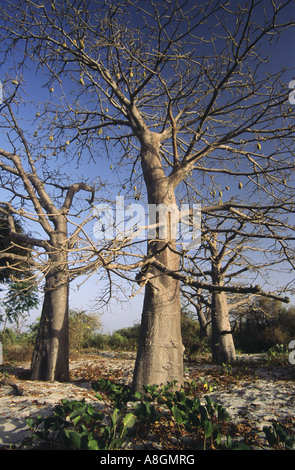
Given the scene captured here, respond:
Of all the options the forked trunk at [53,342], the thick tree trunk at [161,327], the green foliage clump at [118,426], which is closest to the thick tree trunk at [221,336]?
the thick tree trunk at [161,327]

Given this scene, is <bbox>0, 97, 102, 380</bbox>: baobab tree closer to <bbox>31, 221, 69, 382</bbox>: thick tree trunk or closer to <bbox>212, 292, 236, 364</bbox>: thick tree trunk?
<bbox>31, 221, 69, 382</bbox>: thick tree trunk

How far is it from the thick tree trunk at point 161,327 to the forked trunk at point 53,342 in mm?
2335

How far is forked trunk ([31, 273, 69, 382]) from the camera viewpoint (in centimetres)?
620

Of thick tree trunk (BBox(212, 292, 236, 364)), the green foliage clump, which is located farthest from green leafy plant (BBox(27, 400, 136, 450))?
thick tree trunk (BBox(212, 292, 236, 364))

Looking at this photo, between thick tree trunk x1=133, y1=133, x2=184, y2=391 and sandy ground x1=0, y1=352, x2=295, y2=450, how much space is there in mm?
781

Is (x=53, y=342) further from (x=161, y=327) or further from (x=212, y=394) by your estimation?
(x=212, y=394)

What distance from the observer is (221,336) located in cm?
834

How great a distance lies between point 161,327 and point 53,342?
283 cm

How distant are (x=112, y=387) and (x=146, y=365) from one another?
720 millimetres

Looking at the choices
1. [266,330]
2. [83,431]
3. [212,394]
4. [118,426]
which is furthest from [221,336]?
[83,431]

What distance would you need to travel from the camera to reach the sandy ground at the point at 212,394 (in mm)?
3414
